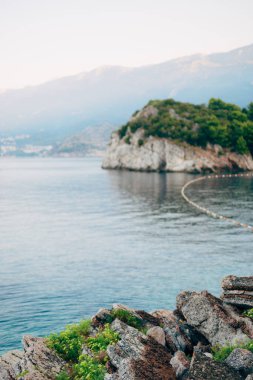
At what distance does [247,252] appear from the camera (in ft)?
180

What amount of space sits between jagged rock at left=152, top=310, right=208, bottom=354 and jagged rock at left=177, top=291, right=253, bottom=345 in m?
0.46

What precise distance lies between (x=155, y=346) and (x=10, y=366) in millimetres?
6777

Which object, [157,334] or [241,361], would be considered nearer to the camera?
[241,361]

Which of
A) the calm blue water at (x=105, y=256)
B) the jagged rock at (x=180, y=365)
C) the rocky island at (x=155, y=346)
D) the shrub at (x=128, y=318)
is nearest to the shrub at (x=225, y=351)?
the rocky island at (x=155, y=346)

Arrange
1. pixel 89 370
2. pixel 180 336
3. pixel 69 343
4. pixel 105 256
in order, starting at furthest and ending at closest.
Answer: pixel 105 256 → pixel 180 336 → pixel 69 343 → pixel 89 370

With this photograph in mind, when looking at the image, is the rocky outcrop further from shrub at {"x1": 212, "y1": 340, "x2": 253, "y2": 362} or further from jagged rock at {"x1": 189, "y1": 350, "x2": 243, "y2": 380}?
shrub at {"x1": 212, "y1": 340, "x2": 253, "y2": 362}

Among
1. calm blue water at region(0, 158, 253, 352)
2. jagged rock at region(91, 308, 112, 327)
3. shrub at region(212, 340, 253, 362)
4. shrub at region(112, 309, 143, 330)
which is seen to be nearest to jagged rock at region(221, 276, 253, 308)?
shrub at region(212, 340, 253, 362)

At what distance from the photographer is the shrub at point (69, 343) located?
24.0m

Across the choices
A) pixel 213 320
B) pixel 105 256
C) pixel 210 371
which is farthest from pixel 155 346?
pixel 105 256

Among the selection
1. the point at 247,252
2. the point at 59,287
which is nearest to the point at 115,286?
the point at 59,287

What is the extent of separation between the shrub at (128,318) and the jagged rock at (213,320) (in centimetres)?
251

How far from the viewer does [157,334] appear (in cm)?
2447

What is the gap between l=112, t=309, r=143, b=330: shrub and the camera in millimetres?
26672

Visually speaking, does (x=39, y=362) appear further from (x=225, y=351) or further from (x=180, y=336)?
(x=225, y=351)
